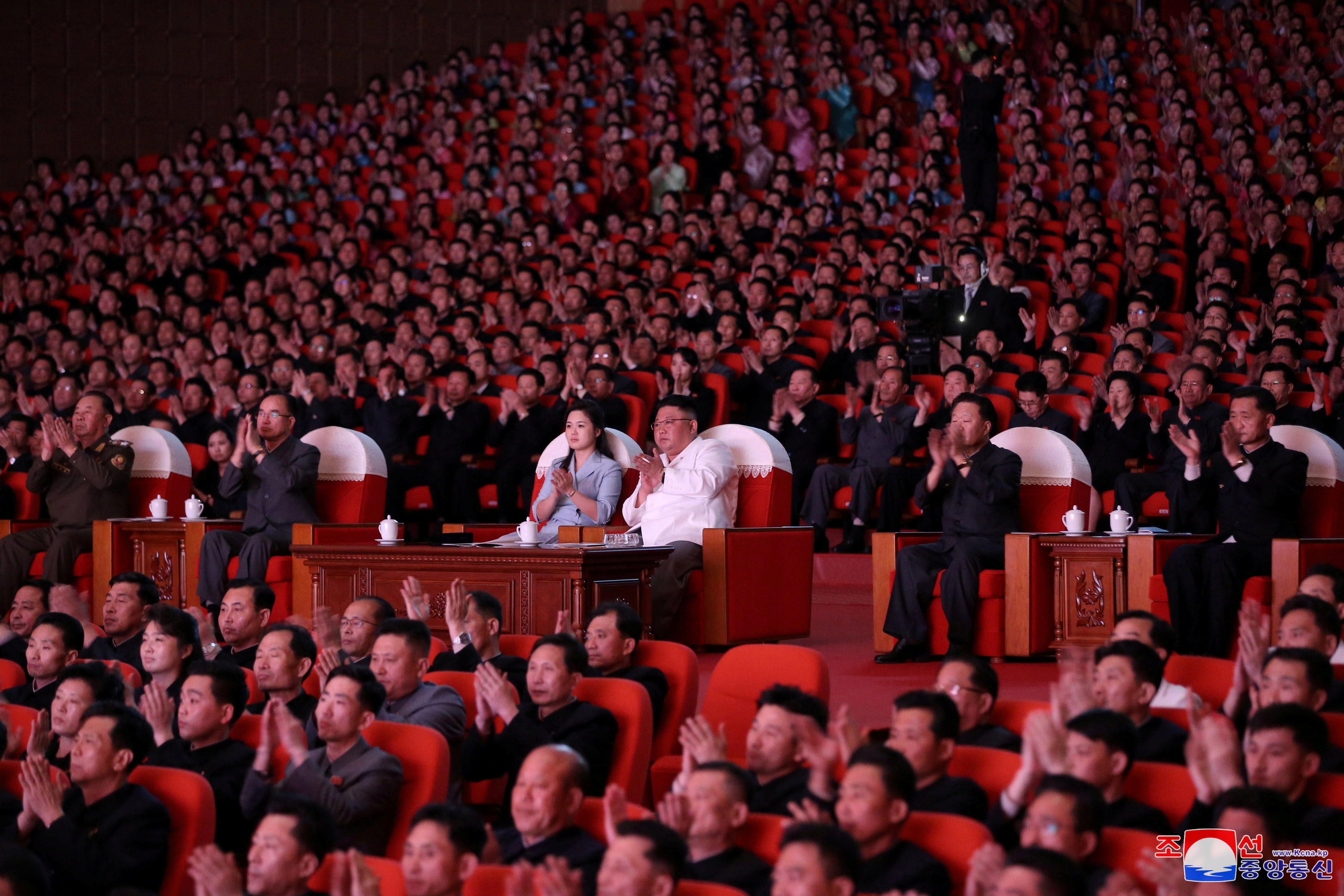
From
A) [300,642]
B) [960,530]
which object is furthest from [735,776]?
[960,530]

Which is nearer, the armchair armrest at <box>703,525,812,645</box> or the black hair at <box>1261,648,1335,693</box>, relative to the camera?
the black hair at <box>1261,648,1335,693</box>

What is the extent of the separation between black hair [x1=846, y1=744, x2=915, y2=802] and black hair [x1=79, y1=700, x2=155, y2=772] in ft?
4.60

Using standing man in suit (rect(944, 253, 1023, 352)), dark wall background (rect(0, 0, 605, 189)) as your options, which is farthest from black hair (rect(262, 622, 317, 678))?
dark wall background (rect(0, 0, 605, 189))

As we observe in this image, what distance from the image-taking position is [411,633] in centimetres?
331

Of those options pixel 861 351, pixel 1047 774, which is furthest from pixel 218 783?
pixel 861 351

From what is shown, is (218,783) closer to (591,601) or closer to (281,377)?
(591,601)

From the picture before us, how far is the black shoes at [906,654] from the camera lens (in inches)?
195

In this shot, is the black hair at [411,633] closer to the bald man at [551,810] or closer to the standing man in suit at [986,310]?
the bald man at [551,810]

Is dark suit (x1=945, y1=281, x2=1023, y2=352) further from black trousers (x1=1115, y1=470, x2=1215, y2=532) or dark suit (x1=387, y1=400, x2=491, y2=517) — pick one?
dark suit (x1=387, y1=400, x2=491, y2=517)

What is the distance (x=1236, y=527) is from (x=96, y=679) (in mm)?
3381

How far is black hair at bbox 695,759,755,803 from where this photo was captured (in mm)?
2414

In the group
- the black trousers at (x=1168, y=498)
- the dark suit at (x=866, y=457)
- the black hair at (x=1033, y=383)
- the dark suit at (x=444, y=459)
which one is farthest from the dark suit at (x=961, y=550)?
the dark suit at (x=444, y=459)

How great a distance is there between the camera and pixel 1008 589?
4.93 meters

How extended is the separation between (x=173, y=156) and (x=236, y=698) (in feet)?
33.6
